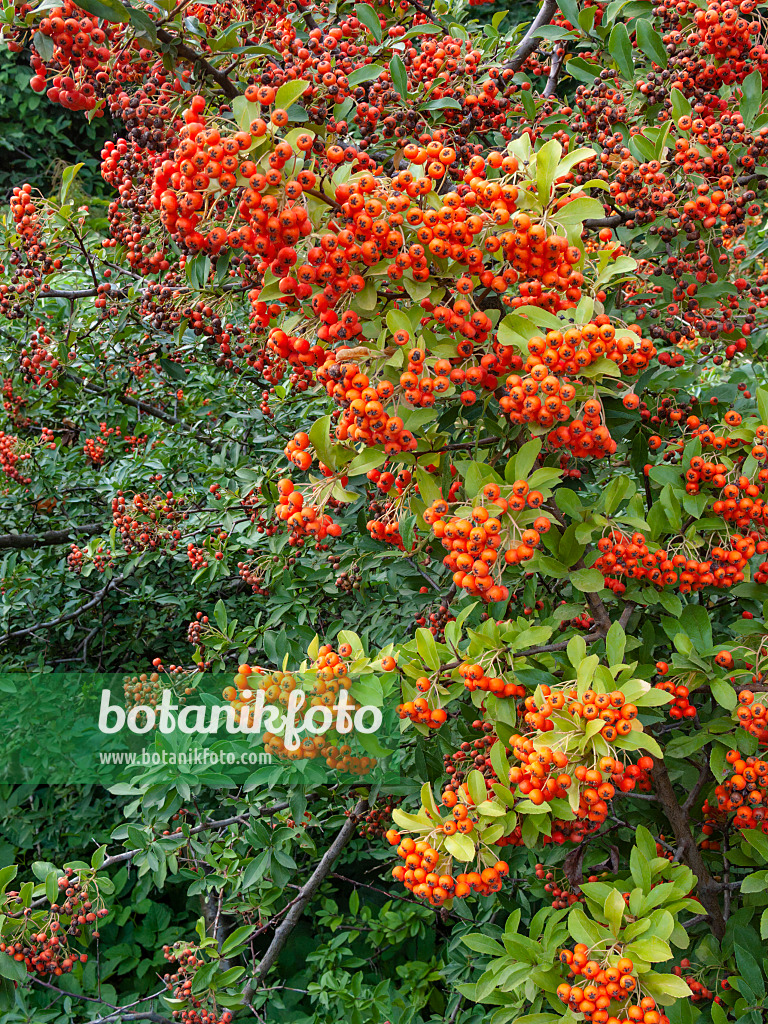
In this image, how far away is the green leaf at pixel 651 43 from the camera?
240cm

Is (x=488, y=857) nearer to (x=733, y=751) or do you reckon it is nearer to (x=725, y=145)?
(x=733, y=751)

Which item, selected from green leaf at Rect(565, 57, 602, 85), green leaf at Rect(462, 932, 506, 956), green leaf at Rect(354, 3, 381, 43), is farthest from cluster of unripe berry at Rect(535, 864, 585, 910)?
green leaf at Rect(354, 3, 381, 43)

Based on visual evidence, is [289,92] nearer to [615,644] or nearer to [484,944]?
[615,644]

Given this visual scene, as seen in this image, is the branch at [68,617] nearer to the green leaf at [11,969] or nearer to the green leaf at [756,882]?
the green leaf at [11,969]

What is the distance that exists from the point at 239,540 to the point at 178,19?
6.21ft

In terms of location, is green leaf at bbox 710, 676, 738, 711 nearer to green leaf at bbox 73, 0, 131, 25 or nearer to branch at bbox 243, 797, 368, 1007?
branch at bbox 243, 797, 368, 1007

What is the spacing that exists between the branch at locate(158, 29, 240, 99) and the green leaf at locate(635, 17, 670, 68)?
50.4 inches

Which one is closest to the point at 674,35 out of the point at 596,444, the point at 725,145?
the point at 725,145

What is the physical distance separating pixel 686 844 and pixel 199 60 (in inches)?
94.8

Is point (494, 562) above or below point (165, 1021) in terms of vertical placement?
above

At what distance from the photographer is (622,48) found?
2436 millimetres

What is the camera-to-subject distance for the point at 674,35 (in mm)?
2342

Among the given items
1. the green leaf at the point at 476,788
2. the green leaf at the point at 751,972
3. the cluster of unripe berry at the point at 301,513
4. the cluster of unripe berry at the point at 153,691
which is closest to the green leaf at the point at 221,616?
the cluster of unripe berry at the point at 153,691

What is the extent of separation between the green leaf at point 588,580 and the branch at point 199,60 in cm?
155
